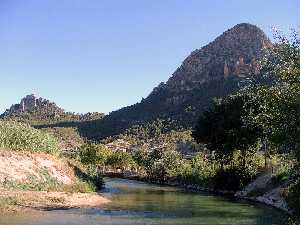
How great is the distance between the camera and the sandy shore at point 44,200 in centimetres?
4359

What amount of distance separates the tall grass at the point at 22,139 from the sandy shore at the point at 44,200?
357 inches

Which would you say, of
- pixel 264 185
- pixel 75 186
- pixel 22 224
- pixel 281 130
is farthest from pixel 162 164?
pixel 281 130

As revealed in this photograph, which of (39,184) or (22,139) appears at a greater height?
(22,139)

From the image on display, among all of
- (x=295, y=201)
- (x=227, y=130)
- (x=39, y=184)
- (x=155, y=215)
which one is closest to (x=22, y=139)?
(x=39, y=184)

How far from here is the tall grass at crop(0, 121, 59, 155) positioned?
2329 inches

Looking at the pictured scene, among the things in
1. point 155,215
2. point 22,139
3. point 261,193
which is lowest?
point 155,215

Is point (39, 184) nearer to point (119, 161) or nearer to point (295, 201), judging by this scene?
point (295, 201)

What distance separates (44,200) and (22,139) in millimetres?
14052

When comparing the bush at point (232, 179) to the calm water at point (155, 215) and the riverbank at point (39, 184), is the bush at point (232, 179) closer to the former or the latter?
the calm water at point (155, 215)

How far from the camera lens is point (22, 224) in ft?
114

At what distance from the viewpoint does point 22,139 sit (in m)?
61.3

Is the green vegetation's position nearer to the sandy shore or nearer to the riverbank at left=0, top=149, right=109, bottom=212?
the riverbank at left=0, top=149, right=109, bottom=212

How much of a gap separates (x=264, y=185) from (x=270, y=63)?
48556 millimetres

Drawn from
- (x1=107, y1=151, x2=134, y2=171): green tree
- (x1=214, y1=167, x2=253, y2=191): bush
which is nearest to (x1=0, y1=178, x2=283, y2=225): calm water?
(x1=214, y1=167, x2=253, y2=191): bush
